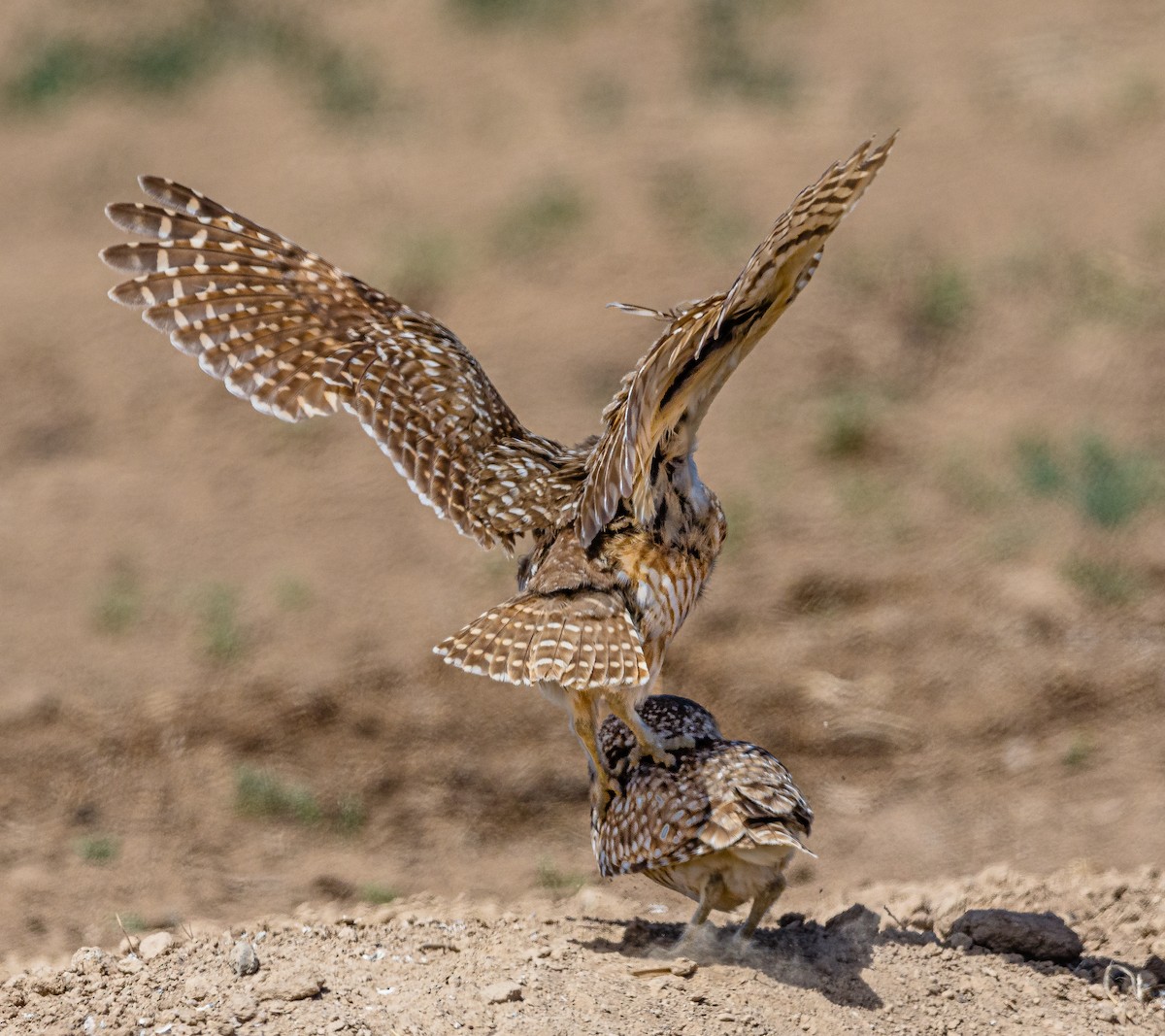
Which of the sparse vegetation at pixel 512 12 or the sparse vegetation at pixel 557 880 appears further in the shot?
the sparse vegetation at pixel 512 12

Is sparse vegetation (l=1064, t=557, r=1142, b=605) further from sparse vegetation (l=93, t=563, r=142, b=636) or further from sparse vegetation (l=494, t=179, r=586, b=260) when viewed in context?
sparse vegetation (l=93, t=563, r=142, b=636)

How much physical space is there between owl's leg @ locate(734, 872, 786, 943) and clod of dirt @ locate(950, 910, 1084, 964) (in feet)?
2.88

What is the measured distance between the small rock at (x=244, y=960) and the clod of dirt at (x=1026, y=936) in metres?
2.70

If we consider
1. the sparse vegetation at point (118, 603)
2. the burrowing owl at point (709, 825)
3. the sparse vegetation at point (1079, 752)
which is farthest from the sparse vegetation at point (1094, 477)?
the sparse vegetation at point (118, 603)

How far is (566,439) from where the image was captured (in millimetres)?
10484

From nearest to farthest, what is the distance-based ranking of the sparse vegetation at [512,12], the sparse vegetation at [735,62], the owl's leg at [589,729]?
the owl's leg at [589,729] < the sparse vegetation at [735,62] < the sparse vegetation at [512,12]

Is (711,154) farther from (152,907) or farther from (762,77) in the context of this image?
(152,907)

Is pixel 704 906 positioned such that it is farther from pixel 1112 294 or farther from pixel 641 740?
pixel 1112 294

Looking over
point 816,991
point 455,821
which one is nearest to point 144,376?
point 455,821

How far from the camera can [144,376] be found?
11477mm

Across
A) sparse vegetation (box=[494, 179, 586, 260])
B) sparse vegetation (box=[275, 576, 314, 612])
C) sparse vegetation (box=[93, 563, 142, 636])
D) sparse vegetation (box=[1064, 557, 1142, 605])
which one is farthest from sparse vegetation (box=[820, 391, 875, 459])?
sparse vegetation (box=[93, 563, 142, 636])

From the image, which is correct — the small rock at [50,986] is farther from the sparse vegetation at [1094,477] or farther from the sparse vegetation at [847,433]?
the sparse vegetation at [1094,477]

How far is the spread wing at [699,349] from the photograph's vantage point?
521 centimetres

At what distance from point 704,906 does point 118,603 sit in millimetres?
4885
